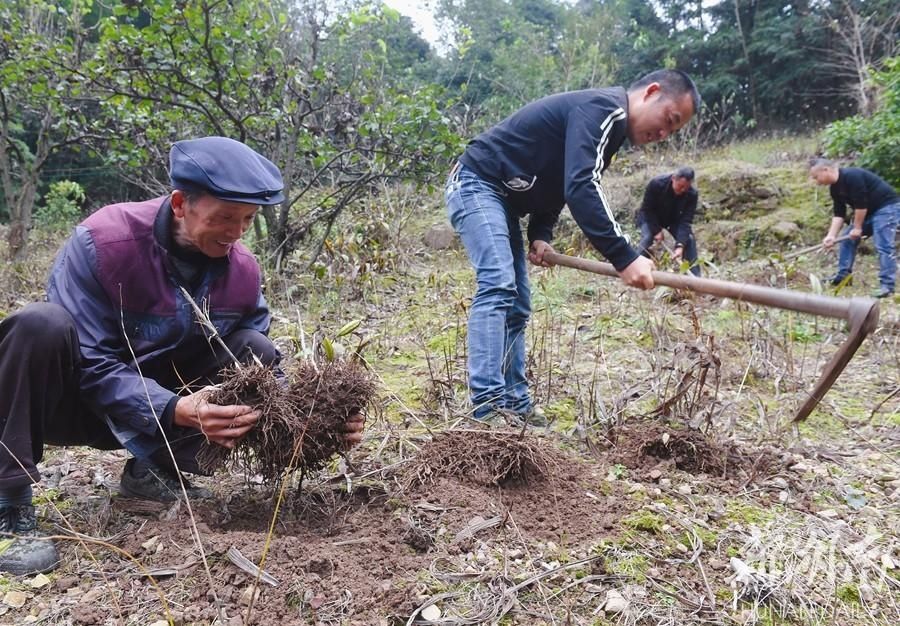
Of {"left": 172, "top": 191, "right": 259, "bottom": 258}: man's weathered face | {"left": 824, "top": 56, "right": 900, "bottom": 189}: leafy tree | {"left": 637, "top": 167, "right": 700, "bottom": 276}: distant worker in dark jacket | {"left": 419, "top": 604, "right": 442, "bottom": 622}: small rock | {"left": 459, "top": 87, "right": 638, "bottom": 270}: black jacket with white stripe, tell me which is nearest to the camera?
{"left": 419, "top": 604, "right": 442, "bottom": 622}: small rock

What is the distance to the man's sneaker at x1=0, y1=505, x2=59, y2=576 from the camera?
156cm

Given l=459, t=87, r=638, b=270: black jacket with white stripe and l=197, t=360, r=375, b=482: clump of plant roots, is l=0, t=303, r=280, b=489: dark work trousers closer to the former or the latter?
l=197, t=360, r=375, b=482: clump of plant roots

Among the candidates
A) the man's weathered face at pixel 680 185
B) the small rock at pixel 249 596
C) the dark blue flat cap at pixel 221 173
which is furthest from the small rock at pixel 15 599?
the man's weathered face at pixel 680 185

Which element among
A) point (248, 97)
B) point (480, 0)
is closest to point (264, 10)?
point (248, 97)

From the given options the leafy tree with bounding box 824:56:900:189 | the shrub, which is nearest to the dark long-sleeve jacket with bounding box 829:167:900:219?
the leafy tree with bounding box 824:56:900:189

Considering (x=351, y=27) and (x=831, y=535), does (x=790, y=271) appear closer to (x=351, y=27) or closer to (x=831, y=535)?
(x=831, y=535)

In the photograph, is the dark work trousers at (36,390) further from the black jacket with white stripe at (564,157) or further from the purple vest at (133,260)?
the black jacket with white stripe at (564,157)

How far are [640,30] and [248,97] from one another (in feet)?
63.7

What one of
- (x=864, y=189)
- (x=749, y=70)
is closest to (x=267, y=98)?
(x=864, y=189)

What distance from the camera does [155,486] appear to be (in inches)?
78.0

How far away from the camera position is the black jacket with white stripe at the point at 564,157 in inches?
92.1

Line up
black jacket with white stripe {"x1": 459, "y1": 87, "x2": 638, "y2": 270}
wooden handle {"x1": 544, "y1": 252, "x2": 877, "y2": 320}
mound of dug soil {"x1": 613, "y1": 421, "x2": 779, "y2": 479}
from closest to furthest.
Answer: wooden handle {"x1": 544, "y1": 252, "x2": 877, "y2": 320}, mound of dug soil {"x1": 613, "y1": 421, "x2": 779, "y2": 479}, black jacket with white stripe {"x1": 459, "y1": 87, "x2": 638, "y2": 270}

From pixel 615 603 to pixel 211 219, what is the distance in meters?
1.46

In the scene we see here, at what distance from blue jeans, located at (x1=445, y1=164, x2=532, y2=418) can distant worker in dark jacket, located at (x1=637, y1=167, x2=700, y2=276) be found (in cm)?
397
